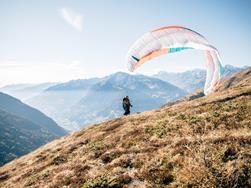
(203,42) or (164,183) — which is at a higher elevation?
(203,42)

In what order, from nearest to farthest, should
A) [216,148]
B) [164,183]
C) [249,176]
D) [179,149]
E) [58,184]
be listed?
1. [249,176]
2. [164,183]
3. [216,148]
4. [179,149]
5. [58,184]

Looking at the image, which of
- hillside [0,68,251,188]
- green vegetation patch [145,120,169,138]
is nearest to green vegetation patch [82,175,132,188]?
hillside [0,68,251,188]

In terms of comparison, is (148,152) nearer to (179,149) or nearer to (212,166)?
(179,149)

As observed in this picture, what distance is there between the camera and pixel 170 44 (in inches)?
896

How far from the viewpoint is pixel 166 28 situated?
22.8 metres

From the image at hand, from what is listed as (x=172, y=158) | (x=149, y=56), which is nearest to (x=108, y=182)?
(x=172, y=158)

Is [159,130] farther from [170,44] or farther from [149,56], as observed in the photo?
[149,56]

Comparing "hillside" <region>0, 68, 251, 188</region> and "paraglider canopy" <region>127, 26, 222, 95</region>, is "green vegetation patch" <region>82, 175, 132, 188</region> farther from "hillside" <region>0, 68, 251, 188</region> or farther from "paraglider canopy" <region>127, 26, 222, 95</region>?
"paraglider canopy" <region>127, 26, 222, 95</region>

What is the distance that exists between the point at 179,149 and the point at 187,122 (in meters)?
5.35

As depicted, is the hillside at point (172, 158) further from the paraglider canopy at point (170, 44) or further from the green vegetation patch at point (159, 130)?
the paraglider canopy at point (170, 44)

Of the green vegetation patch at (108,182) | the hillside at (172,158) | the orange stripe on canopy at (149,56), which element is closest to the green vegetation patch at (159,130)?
the hillside at (172,158)

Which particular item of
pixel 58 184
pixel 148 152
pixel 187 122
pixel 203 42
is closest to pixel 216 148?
pixel 148 152

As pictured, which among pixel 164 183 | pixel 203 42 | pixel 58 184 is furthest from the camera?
pixel 203 42

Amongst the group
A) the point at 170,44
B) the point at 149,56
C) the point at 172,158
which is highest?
the point at 170,44
